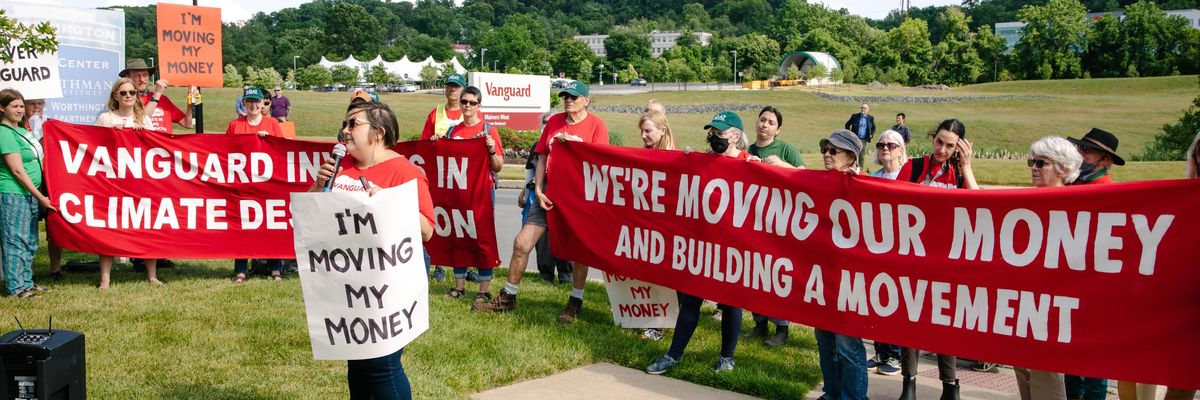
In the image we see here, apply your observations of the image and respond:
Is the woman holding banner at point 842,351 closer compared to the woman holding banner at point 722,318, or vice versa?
the woman holding banner at point 842,351

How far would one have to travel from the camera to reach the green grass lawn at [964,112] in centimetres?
4916

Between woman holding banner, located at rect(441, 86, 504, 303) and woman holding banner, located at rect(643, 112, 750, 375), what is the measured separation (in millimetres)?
2106

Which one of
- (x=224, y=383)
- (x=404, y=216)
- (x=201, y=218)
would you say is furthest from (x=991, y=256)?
(x=201, y=218)

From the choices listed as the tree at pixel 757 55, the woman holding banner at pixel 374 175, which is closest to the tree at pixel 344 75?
the tree at pixel 757 55

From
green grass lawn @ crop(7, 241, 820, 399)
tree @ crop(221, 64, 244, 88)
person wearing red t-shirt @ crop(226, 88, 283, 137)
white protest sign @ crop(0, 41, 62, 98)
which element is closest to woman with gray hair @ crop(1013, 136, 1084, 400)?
green grass lawn @ crop(7, 241, 820, 399)

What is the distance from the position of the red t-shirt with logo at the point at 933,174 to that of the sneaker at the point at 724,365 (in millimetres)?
1566

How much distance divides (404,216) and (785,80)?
335 ft

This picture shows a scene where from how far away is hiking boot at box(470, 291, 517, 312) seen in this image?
7.85 m

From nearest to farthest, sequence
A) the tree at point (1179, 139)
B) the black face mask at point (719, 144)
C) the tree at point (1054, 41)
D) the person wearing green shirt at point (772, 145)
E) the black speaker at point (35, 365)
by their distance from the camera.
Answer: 1. the black speaker at point (35, 365)
2. the black face mask at point (719, 144)
3. the person wearing green shirt at point (772, 145)
4. the tree at point (1179, 139)
5. the tree at point (1054, 41)

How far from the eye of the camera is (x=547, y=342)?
22.5 feet

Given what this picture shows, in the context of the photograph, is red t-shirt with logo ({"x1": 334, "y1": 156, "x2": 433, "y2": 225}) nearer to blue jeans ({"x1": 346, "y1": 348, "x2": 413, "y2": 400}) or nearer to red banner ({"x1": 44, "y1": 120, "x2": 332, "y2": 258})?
blue jeans ({"x1": 346, "y1": 348, "x2": 413, "y2": 400})

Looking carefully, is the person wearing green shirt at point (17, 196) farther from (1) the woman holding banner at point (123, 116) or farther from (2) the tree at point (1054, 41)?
(2) the tree at point (1054, 41)

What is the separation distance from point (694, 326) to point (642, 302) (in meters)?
0.98

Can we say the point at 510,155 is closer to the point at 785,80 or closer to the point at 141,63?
the point at 141,63
